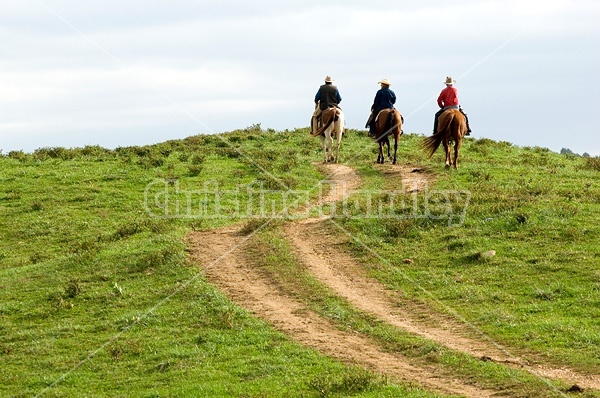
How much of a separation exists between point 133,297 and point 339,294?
467cm

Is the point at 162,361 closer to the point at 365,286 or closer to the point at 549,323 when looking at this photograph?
the point at 365,286

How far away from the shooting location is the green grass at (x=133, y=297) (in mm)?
14750

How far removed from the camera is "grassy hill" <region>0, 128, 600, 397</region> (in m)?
15.1

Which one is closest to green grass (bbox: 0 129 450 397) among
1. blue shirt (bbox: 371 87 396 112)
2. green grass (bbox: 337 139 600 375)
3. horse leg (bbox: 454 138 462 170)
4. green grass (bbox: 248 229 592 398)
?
green grass (bbox: 248 229 592 398)

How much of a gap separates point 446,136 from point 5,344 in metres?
17.4

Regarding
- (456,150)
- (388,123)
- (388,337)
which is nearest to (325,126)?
(388,123)

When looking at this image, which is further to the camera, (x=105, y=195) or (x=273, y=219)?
(x=105, y=195)

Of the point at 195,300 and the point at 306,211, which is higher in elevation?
the point at 306,211

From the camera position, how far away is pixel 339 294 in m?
18.7

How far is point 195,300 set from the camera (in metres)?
18.7

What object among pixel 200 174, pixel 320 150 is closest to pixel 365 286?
pixel 200 174

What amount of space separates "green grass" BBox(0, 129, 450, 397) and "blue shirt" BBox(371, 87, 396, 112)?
3.68m

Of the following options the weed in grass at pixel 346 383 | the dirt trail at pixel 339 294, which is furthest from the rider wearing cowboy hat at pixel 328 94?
the weed in grass at pixel 346 383

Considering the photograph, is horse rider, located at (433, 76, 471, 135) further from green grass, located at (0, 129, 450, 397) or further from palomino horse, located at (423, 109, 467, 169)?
green grass, located at (0, 129, 450, 397)
